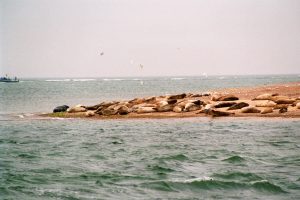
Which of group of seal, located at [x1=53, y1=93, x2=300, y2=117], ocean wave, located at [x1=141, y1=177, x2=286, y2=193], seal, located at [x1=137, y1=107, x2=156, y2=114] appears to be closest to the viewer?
ocean wave, located at [x1=141, y1=177, x2=286, y2=193]

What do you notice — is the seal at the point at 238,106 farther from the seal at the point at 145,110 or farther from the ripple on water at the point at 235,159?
the ripple on water at the point at 235,159

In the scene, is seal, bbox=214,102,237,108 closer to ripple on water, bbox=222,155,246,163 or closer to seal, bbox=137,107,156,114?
seal, bbox=137,107,156,114

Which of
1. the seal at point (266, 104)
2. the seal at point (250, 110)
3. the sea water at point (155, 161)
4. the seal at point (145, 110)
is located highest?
the seal at point (266, 104)

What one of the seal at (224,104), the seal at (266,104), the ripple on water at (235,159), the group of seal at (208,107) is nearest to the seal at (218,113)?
the group of seal at (208,107)

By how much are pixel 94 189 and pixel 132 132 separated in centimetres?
1156

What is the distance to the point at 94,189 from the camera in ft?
39.7

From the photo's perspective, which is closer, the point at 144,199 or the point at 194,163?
the point at 144,199

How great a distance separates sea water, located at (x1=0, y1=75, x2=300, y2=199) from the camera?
39.4 feet

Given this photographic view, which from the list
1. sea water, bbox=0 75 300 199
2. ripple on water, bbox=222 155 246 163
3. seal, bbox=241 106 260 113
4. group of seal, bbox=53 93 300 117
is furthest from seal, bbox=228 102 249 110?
ripple on water, bbox=222 155 246 163

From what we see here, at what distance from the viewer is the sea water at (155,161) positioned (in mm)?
12000

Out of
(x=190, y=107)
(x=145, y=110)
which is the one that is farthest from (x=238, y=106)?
(x=145, y=110)

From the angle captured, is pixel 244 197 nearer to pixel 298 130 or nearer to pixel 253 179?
pixel 253 179

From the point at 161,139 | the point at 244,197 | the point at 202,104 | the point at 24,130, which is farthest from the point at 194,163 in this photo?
the point at 202,104

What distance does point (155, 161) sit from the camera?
51.9 feet
